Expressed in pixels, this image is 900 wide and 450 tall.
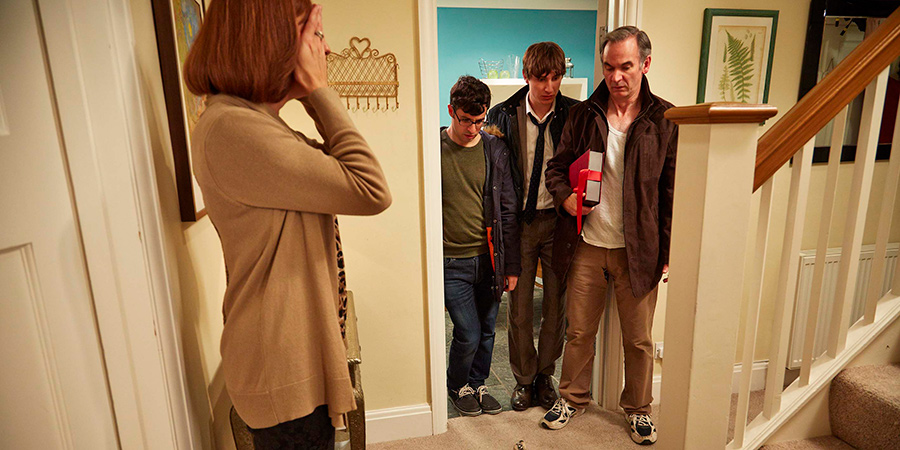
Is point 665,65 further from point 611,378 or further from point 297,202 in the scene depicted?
point 297,202

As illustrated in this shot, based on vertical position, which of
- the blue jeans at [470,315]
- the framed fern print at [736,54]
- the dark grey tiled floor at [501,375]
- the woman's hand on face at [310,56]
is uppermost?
the framed fern print at [736,54]

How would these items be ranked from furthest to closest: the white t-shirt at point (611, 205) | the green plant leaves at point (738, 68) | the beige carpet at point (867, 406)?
A: the green plant leaves at point (738, 68) → the white t-shirt at point (611, 205) → the beige carpet at point (867, 406)

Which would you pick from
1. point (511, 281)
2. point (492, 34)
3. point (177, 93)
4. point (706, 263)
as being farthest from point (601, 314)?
point (492, 34)

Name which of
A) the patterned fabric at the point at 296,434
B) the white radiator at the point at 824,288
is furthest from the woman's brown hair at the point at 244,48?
the white radiator at the point at 824,288

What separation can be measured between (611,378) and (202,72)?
225 cm

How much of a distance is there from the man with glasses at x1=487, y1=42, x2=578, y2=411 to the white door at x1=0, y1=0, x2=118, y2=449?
1.75 metres

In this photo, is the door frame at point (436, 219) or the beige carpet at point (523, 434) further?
the beige carpet at point (523, 434)

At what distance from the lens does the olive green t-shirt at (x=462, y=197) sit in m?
2.23

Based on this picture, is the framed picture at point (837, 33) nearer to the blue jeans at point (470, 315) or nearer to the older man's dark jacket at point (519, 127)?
the older man's dark jacket at point (519, 127)

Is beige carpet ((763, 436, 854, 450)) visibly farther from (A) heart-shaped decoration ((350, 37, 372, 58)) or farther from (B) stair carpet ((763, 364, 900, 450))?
(A) heart-shaped decoration ((350, 37, 372, 58))

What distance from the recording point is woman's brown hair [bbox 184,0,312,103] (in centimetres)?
84

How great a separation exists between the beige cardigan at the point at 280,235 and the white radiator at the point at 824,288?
242 cm

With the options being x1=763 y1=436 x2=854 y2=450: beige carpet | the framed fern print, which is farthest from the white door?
the framed fern print

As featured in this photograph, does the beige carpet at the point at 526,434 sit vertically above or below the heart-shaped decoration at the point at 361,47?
below
